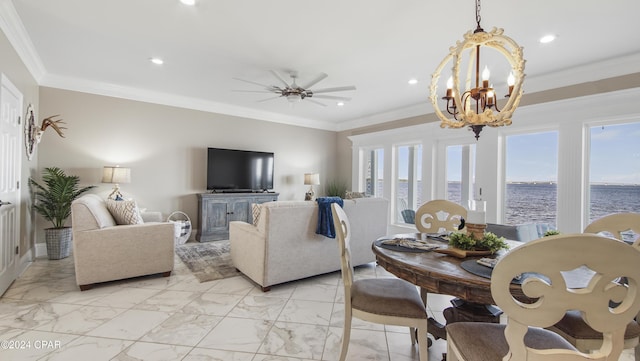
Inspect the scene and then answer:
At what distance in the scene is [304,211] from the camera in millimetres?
3119

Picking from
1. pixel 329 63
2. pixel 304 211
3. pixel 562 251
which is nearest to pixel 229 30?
pixel 329 63

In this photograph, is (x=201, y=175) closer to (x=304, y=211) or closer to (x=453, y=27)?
(x=304, y=211)

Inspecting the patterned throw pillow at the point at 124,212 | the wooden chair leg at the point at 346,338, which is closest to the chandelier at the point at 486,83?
the wooden chair leg at the point at 346,338

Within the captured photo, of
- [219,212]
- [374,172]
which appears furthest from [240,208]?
[374,172]

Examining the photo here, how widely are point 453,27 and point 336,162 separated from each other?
5012mm

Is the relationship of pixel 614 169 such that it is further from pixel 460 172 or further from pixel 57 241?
pixel 57 241

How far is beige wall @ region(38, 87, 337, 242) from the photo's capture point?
4.36 meters

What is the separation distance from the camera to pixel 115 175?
171 inches

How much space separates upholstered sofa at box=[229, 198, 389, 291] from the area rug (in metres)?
0.24

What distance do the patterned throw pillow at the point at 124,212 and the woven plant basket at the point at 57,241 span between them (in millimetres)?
1280

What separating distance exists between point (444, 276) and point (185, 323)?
2.07 m

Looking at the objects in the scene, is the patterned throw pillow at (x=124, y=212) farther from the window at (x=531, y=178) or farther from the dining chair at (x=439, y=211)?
the window at (x=531, y=178)

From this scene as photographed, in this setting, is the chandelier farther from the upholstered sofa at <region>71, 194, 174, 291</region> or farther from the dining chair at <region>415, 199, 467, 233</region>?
the upholstered sofa at <region>71, 194, 174, 291</region>

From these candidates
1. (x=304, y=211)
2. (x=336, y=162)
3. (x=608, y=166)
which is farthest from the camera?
(x=336, y=162)
